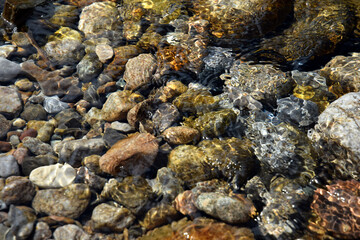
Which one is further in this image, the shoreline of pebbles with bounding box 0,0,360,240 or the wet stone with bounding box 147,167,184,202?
the wet stone with bounding box 147,167,184,202

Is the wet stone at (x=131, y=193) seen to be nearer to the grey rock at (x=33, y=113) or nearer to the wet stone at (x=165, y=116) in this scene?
the wet stone at (x=165, y=116)

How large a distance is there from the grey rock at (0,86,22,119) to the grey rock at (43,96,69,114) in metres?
0.46

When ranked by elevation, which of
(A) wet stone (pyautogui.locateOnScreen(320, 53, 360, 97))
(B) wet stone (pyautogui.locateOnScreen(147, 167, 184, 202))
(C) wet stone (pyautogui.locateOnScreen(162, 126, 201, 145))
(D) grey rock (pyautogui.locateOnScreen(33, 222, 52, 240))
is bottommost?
(D) grey rock (pyautogui.locateOnScreen(33, 222, 52, 240))

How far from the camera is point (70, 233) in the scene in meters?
3.76

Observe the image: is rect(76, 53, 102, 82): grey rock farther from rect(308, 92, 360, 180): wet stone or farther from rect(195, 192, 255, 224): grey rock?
rect(308, 92, 360, 180): wet stone

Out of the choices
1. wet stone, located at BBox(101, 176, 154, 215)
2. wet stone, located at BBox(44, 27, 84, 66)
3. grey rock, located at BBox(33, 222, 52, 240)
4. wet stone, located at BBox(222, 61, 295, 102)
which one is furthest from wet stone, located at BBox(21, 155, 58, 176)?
wet stone, located at BBox(222, 61, 295, 102)

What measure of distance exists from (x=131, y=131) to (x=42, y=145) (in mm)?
1479

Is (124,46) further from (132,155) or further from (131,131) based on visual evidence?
(132,155)

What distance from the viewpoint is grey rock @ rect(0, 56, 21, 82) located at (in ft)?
19.0

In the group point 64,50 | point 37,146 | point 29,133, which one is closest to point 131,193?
point 37,146

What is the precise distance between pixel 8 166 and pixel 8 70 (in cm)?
242

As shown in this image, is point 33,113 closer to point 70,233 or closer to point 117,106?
point 117,106

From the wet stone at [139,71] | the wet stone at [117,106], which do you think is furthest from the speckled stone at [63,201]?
the wet stone at [139,71]

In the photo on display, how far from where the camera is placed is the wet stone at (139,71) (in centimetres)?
568
